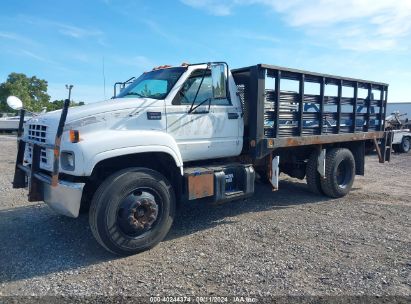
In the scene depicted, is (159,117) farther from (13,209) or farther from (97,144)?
(13,209)

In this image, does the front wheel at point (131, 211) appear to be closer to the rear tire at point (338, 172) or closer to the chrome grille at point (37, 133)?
the chrome grille at point (37, 133)

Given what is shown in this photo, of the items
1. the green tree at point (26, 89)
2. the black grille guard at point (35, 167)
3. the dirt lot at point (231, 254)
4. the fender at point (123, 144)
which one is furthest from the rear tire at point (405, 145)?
the green tree at point (26, 89)

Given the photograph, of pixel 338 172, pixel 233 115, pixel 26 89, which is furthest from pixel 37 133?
pixel 26 89

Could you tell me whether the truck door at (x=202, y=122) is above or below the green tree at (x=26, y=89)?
below

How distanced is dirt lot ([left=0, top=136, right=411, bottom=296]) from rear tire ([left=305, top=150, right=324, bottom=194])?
613 millimetres

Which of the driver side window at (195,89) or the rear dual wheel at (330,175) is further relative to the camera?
the rear dual wheel at (330,175)

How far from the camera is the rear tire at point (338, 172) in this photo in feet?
25.1

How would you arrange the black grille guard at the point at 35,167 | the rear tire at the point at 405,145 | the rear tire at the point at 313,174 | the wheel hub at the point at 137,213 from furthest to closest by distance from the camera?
the rear tire at the point at 405,145 → the rear tire at the point at 313,174 → the wheel hub at the point at 137,213 → the black grille guard at the point at 35,167

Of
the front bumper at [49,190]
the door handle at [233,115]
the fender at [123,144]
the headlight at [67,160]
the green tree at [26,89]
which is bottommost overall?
the front bumper at [49,190]

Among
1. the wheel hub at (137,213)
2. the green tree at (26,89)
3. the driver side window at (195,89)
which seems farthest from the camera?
the green tree at (26,89)

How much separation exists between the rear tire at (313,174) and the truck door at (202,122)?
2245mm

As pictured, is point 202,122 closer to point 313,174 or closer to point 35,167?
point 35,167

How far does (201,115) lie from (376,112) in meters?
5.29

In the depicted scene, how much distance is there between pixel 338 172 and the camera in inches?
320
